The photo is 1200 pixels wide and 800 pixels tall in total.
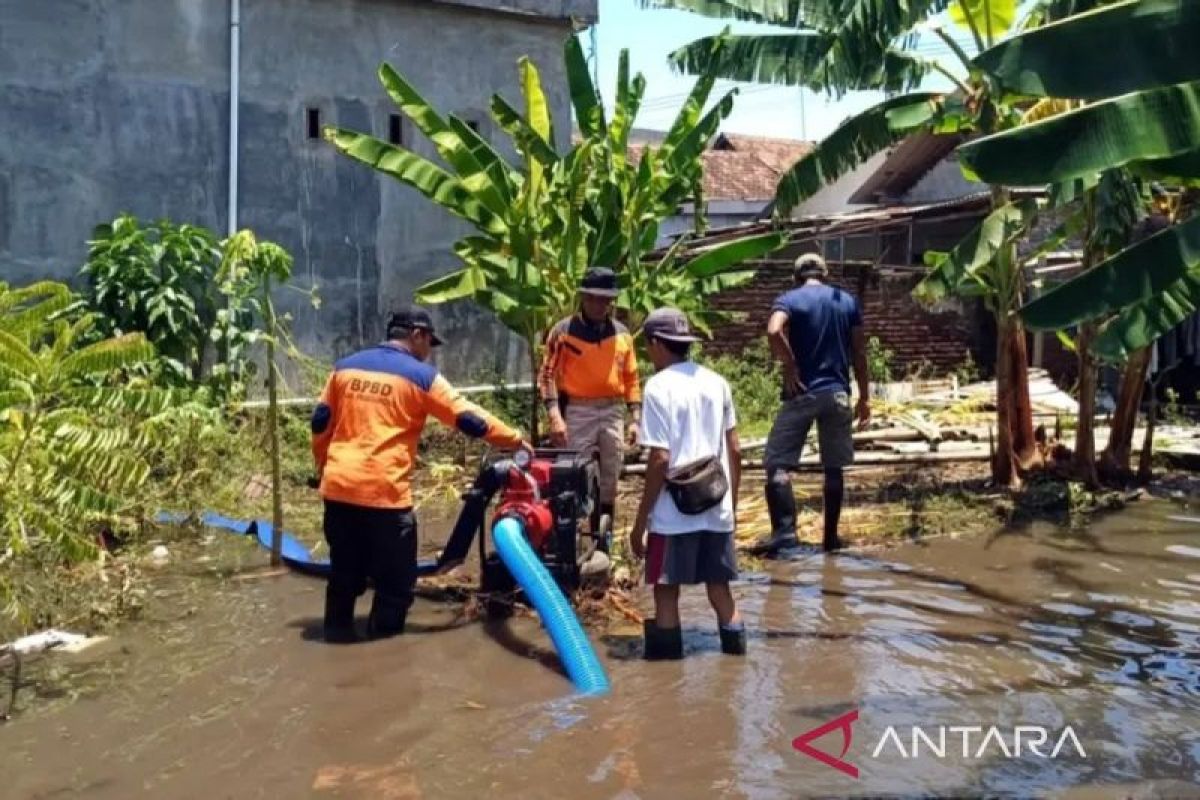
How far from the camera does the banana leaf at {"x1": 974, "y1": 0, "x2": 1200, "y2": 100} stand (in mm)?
4500

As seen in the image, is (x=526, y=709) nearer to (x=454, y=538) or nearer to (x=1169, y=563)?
(x=454, y=538)

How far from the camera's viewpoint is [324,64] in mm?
13336

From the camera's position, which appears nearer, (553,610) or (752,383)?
(553,610)

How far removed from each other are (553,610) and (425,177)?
20.1 ft

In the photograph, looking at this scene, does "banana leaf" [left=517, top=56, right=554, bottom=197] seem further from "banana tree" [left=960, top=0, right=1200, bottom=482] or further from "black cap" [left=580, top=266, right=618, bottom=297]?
"banana tree" [left=960, top=0, right=1200, bottom=482]

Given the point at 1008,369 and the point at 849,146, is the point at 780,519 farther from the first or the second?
the point at 849,146

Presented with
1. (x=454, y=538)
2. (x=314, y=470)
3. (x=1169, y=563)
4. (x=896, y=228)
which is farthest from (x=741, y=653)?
(x=896, y=228)

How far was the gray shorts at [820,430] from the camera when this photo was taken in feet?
27.6

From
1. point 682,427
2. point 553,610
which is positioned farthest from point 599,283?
point 553,610

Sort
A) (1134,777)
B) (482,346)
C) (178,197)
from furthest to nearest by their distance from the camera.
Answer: (482,346) → (178,197) → (1134,777)

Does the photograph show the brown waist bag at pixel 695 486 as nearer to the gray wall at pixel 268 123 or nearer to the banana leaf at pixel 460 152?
the banana leaf at pixel 460 152

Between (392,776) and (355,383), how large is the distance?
2365 millimetres

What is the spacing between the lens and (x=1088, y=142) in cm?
471

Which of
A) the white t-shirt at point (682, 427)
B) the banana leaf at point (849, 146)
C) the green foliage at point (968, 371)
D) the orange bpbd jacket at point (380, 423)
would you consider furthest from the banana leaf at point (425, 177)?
the green foliage at point (968, 371)
